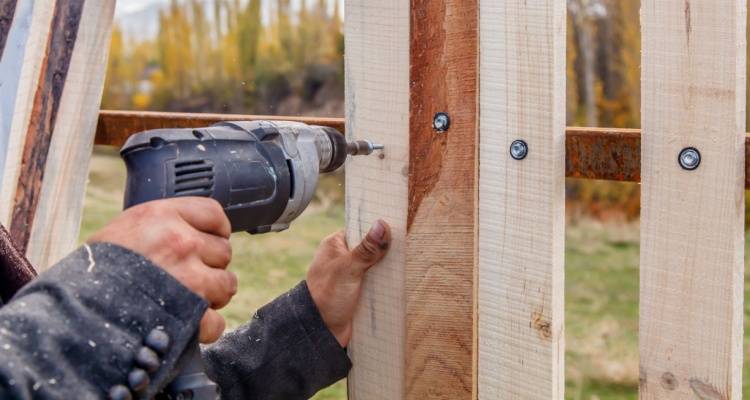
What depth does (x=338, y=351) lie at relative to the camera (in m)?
1.84

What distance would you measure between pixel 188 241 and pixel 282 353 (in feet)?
2.10

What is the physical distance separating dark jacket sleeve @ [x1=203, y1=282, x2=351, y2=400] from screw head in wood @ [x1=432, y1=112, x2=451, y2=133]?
16.9 inches

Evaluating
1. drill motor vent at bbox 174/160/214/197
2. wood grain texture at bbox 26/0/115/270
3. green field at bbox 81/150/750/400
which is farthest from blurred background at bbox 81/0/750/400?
drill motor vent at bbox 174/160/214/197

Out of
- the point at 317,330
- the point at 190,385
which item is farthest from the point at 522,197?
the point at 190,385

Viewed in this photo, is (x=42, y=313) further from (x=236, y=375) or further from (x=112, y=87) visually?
(x=112, y=87)

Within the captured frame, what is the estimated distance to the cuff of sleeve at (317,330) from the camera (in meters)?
1.83

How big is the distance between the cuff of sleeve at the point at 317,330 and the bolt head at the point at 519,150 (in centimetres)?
52

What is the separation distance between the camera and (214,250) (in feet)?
4.28

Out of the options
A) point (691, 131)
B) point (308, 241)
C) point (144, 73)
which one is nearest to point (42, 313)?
point (691, 131)

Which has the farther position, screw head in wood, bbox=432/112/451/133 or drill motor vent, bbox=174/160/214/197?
screw head in wood, bbox=432/112/451/133

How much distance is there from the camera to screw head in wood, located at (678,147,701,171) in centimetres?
143

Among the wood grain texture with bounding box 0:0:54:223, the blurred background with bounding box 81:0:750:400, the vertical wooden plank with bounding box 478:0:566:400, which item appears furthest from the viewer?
the blurred background with bounding box 81:0:750:400

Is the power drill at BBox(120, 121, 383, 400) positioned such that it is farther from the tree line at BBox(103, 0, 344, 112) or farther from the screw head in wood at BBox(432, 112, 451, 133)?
the tree line at BBox(103, 0, 344, 112)

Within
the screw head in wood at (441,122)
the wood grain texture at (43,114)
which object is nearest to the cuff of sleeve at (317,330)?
the screw head in wood at (441,122)
